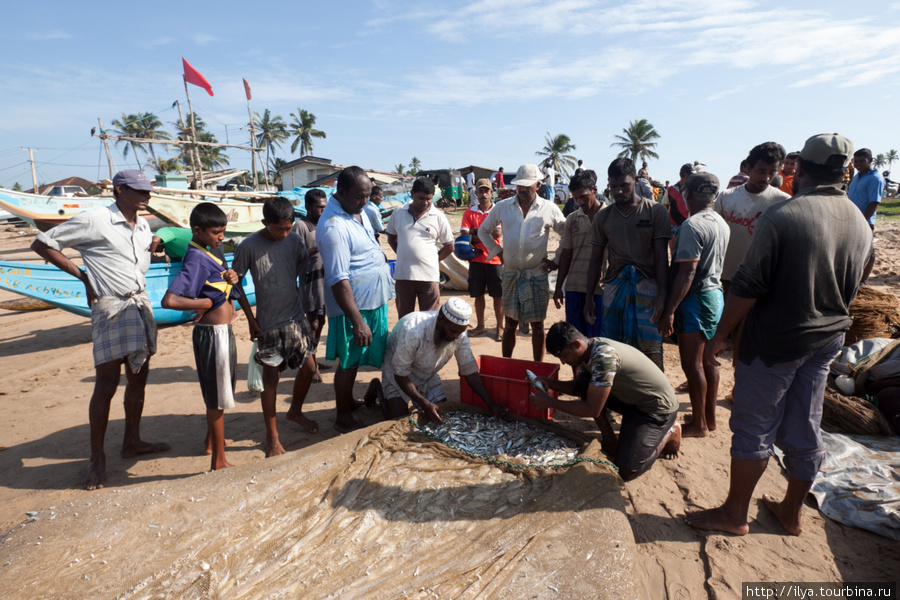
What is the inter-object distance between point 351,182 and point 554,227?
2.33m

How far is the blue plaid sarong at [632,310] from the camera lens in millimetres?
4336

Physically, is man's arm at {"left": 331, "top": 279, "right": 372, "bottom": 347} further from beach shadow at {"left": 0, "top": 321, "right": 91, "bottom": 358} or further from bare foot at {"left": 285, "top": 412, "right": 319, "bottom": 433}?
beach shadow at {"left": 0, "top": 321, "right": 91, "bottom": 358}

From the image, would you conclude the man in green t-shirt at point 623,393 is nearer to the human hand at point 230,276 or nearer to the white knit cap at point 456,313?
the white knit cap at point 456,313

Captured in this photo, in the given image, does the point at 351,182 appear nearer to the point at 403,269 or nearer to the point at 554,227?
the point at 403,269

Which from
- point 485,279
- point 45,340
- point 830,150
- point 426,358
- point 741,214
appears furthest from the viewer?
point 45,340

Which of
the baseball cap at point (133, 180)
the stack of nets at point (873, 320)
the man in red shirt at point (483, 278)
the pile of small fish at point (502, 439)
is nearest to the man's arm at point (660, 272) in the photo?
the pile of small fish at point (502, 439)

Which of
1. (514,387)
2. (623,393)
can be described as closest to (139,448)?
(514,387)

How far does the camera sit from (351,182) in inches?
169

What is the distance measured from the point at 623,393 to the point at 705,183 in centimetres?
194

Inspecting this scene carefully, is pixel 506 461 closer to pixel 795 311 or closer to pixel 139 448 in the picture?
pixel 795 311

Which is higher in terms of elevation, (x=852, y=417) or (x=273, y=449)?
(x=852, y=417)

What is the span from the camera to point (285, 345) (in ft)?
13.7

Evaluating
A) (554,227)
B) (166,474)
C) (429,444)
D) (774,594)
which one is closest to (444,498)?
(429,444)

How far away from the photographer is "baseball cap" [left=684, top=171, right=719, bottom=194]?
4.14m
